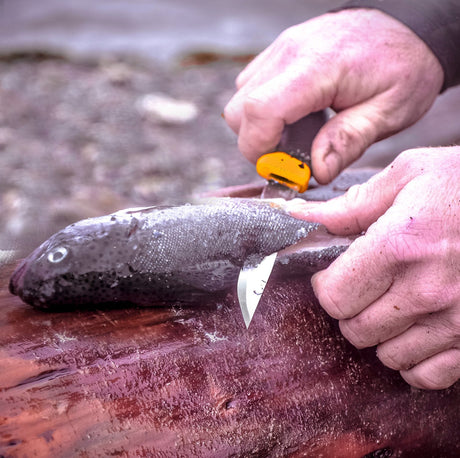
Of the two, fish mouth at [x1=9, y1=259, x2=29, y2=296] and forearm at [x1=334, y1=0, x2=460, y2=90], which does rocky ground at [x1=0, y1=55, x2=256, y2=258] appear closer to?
forearm at [x1=334, y1=0, x2=460, y2=90]

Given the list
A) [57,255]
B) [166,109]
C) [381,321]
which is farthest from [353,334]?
[166,109]

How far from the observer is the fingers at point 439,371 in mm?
1458

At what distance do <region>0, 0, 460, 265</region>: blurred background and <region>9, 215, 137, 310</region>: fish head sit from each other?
148 cm

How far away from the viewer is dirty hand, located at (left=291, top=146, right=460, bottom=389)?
4.39ft

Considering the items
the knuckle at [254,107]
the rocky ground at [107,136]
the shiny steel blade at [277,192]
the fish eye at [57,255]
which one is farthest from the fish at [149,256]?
the rocky ground at [107,136]

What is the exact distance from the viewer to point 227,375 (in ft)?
4.71

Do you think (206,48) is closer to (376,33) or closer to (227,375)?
(376,33)

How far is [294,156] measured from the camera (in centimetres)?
198

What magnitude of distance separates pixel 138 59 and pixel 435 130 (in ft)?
11.7

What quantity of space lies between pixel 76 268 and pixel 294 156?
0.93 meters

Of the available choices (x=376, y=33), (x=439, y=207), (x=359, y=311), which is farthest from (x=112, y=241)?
(x=376, y=33)

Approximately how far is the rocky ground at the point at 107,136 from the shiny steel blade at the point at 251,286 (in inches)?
83.7

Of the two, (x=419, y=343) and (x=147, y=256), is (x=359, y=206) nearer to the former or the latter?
(x=419, y=343)

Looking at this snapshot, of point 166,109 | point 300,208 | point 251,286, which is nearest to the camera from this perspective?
point 251,286
